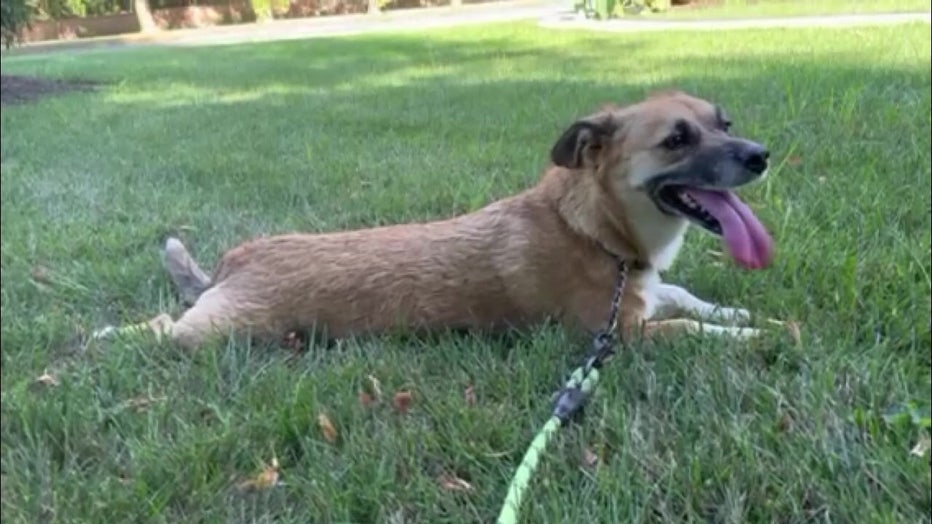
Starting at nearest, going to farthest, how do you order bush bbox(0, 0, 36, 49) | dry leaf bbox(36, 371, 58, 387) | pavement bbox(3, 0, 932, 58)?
bush bbox(0, 0, 36, 49), pavement bbox(3, 0, 932, 58), dry leaf bbox(36, 371, 58, 387)

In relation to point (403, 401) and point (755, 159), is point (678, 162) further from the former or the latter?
point (403, 401)

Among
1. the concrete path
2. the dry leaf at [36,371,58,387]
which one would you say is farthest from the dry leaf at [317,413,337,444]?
the concrete path

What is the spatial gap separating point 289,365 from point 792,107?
189cm

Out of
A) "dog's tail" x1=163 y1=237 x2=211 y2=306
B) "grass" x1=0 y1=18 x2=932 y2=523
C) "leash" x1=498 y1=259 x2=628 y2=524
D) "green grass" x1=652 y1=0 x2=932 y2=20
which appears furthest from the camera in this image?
"dog's tail" x1=163 y1=237 x2=211 y2=306

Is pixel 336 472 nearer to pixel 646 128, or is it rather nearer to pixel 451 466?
pixel 451 466

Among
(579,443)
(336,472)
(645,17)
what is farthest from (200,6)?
(645,17)

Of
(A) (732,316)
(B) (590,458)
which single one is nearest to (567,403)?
(B) (590,458)

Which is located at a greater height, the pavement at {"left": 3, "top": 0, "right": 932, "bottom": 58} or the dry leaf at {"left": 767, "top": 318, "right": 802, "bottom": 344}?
the pavement at {"left": 3, "top": 0, "right": 932, "bottom": 58}

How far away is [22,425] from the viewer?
4.11 ft

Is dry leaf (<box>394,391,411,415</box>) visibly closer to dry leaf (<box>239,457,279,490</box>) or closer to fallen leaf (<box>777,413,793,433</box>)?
dry leaf (<box>239,457,279,490</box>)

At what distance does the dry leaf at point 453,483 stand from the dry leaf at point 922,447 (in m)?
0.68

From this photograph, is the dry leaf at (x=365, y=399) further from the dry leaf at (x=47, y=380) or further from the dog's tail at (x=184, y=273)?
the dog's tail at (x=184, y=273)

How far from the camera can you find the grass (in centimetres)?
136

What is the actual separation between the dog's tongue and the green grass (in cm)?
44
